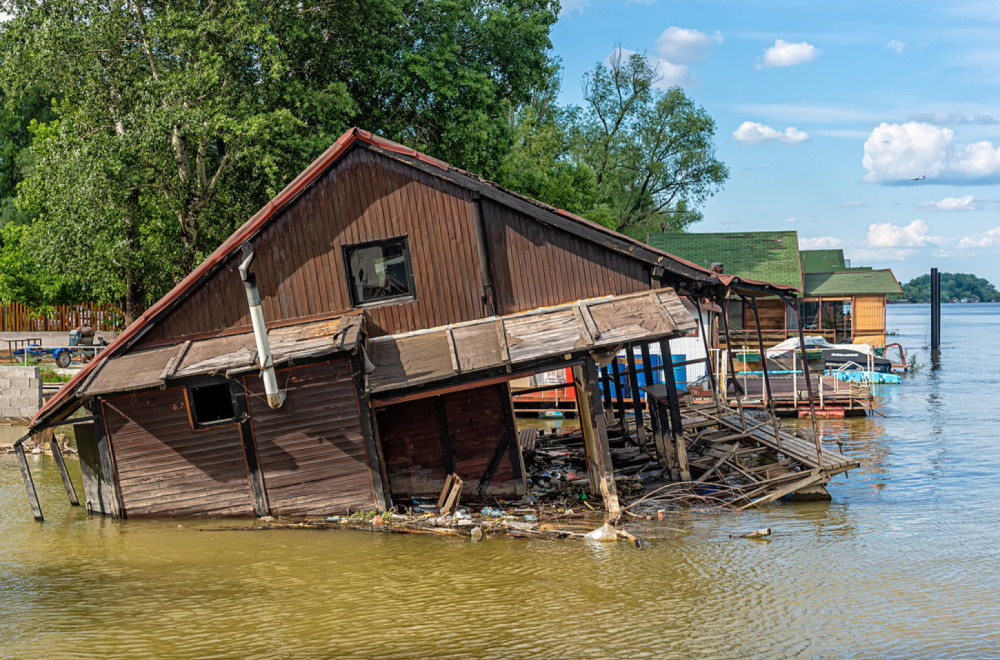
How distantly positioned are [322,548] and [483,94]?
2203 cm

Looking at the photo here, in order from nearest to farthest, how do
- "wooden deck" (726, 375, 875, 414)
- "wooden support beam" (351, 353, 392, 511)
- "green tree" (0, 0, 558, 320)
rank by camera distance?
"wooden support beam" (351, 353, 392, 511) < "green tree" (0, 0, 558, 320) < "wooden deck" (726, 375, 875, 414)

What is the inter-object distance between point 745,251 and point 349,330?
41021 millimetres

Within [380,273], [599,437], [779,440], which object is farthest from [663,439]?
[380,273]

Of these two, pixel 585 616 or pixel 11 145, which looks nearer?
pixel 585 616

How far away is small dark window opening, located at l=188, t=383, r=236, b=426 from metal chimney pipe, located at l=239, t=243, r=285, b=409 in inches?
49.6

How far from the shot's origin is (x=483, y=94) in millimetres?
32312

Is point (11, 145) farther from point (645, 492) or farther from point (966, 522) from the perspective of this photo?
point (966, 522)

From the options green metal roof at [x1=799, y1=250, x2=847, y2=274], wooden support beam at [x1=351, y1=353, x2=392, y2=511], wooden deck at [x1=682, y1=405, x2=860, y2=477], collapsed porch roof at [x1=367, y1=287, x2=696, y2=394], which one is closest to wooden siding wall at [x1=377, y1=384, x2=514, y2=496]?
wooden support beam at [x1=351, y1=353, x2=392, y2=511]

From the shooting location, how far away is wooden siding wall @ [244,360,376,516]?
51.2 ft

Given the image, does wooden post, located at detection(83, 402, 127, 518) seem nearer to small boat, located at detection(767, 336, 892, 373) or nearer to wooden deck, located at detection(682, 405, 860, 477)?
wooden deck, located at detection(682, 405, 860, 477)

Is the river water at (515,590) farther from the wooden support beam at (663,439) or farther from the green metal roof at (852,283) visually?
the green metal roof at (852,283)

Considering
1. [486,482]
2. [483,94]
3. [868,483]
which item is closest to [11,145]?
[483,94]

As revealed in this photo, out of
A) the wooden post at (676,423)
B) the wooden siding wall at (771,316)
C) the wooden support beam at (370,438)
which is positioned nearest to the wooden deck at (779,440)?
the wooden post at (676,423)

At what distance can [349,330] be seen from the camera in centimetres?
1534
